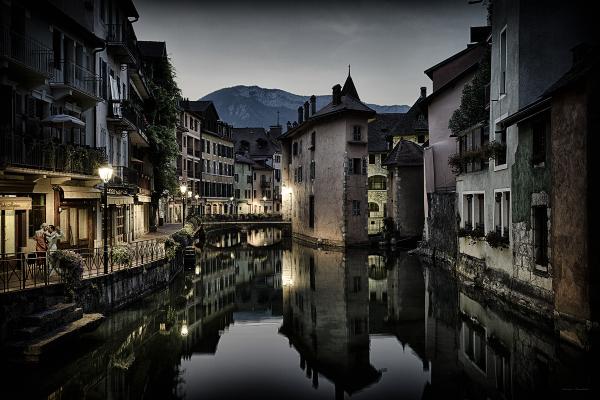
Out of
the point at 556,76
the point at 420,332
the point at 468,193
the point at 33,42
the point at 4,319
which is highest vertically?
the point at 33,42

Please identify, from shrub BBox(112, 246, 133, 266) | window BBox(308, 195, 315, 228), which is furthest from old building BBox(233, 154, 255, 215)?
shrub BBox(112, 246, 133, 266)

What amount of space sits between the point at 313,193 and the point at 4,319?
40079 mm

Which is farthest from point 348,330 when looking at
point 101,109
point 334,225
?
point 334,225

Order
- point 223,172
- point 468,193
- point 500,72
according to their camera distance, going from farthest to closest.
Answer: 1. point 223,172
2. point 468,193
3. point 500,72

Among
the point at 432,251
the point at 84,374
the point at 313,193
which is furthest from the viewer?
the point at 313,193

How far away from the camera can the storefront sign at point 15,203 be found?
18122 mm

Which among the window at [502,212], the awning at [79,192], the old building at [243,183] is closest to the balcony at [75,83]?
the awning at [79,192]

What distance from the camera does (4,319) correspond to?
531 inches

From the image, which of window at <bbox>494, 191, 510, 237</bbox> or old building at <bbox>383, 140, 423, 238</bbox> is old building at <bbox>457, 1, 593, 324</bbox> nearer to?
window at <bbox>494, 191, 510, 237</bbox>

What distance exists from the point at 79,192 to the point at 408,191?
106 ft

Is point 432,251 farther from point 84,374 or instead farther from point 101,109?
point 84,374

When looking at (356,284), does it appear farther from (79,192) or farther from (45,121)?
(45,121)

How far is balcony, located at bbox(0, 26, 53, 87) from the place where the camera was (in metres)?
17.3

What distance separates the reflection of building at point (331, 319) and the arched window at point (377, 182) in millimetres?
30687
